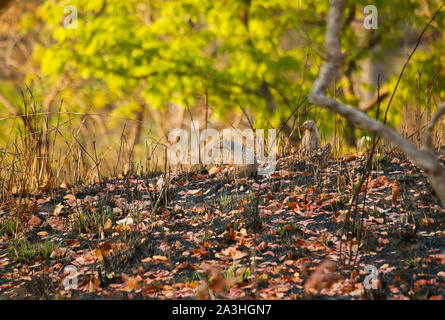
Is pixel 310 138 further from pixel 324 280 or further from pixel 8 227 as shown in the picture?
pixel 8 227

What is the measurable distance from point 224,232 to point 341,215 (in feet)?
A: 2.76

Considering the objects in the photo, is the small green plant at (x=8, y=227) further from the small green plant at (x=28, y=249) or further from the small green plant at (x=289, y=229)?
the small green plant at (x=289, y=229)

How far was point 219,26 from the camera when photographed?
854cm

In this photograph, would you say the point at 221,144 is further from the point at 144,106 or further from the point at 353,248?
the point at 144,106

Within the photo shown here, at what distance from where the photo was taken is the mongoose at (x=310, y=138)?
443cm

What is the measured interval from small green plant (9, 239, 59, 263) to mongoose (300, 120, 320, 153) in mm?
2578

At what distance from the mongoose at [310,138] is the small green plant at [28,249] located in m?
2.58

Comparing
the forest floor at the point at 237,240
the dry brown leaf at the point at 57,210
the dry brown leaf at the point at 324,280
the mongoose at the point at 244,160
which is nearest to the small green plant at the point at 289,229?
the forest floor at the point at 237,240

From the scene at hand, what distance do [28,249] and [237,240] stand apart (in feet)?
4.92

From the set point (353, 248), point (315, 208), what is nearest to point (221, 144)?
point (315, 208)

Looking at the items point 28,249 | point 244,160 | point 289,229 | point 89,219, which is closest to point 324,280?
point 289,229

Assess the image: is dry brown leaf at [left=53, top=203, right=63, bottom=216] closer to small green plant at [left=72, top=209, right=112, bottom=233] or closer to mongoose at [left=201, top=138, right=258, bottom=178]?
small green plant at [left=72, top=209, right=112, bottom=233]

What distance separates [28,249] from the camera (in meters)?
3.11

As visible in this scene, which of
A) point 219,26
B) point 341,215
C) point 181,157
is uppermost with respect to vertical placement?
point 219,26
